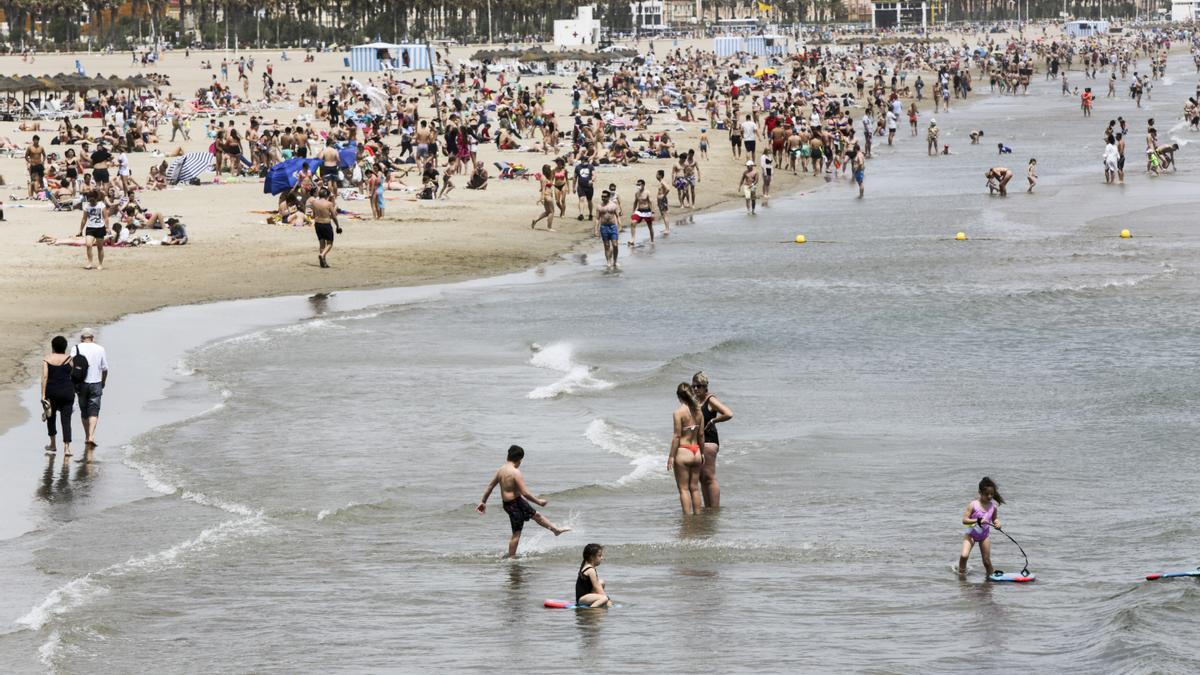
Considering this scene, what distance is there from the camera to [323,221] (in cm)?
2983

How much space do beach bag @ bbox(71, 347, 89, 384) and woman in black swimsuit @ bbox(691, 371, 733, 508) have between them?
6.46m

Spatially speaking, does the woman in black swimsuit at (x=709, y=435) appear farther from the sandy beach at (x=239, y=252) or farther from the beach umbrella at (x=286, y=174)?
the beach umbrella at (x=286, y=174)

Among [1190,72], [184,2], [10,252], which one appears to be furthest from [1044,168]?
[184,2]

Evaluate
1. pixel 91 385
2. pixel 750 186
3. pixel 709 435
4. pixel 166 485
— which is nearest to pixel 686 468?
pixel 709 435

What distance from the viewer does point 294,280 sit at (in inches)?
1156

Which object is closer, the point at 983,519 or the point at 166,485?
the point at 983,519

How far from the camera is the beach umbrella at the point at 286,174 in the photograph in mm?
37312

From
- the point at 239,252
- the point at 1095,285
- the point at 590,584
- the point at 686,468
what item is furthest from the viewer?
the point at 239,252

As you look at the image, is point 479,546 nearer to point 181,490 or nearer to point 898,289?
point 181,490

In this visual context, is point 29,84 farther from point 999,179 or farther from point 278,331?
point 278,331

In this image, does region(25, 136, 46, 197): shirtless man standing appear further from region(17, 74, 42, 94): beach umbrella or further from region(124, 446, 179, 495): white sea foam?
region(17, 74, 42, 94): beach umbrella

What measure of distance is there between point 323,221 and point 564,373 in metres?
8.94

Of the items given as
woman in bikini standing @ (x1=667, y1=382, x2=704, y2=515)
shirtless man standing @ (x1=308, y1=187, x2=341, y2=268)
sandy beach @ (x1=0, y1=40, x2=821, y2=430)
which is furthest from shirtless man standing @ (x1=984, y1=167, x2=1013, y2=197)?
woman in bikini standing @ (x1=667, y1=382, x2=704, y2=515)

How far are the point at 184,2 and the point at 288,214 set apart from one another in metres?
124
